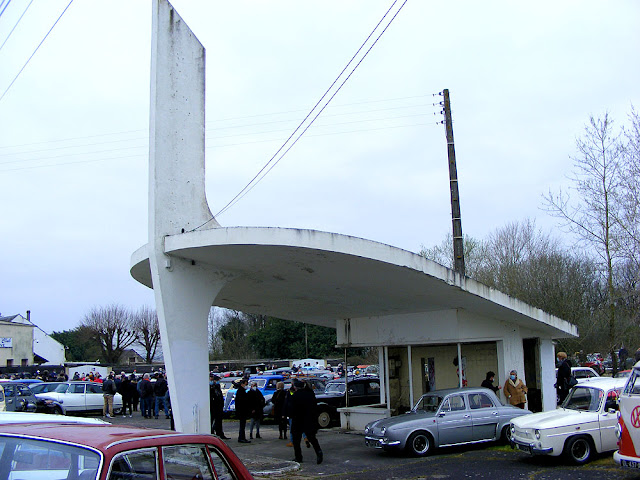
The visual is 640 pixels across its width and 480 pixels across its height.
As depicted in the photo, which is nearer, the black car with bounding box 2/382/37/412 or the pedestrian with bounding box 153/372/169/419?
the black car with bounding box 2/382/37/412

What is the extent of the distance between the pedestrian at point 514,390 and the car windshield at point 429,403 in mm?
2512

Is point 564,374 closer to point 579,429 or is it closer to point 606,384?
point 606,384

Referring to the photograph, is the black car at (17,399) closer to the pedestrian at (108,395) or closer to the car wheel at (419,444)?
the pedestrian at (108,395)

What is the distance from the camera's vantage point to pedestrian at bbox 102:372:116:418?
2490cm

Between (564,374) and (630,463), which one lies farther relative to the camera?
(564,374)

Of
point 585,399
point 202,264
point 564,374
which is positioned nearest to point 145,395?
point 202,264

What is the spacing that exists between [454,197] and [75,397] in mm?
17020

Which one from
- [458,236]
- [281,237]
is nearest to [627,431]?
[281,237]

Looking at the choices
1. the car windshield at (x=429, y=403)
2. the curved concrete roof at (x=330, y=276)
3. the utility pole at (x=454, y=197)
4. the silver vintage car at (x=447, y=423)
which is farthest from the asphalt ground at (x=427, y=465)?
the utility pole at (x=454, y=197)

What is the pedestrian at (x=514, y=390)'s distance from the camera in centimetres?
1517

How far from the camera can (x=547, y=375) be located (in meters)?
17.0

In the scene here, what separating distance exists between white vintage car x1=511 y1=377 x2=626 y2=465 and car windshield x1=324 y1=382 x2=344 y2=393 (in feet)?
32.1

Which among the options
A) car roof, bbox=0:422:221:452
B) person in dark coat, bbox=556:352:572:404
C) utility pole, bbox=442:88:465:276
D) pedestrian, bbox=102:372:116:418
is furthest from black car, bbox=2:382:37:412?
car roof, bbox=0:422:221:452

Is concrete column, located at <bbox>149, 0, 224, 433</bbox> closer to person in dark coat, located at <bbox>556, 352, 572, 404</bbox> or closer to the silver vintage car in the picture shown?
the silver vintage car
